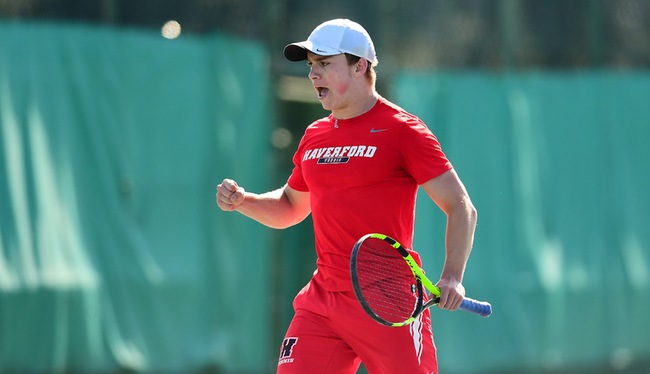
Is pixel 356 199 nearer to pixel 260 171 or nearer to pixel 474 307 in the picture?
pixel 474 307

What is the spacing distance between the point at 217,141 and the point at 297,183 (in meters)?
3.47

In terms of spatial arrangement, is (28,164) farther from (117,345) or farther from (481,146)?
(481,146)

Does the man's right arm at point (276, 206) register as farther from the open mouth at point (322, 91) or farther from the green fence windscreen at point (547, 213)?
the green fence windscreen at point (547, 213)

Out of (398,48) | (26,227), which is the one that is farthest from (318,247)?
(398,48)

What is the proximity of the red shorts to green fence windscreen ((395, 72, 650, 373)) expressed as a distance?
4538 mm

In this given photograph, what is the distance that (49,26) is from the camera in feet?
27.6

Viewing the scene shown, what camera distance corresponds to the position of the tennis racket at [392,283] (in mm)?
4852

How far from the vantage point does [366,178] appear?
516cm

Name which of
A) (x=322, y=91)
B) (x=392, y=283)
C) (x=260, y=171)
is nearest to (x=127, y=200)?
(x=260, y=171)

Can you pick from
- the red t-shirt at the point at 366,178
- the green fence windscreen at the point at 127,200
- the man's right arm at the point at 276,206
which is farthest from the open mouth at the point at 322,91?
the green fence windscreen at the point at 127,200

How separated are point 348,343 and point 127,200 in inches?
152

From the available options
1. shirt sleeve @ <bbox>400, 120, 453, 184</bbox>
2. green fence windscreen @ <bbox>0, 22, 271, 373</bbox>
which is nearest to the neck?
shirt sleeve @ <bbox>400, 120, 453, 184</bbox>

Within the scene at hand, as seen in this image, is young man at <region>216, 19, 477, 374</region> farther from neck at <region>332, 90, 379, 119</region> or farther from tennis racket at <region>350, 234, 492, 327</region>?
tennis racket at <region>350, 234, 492, 327</region>

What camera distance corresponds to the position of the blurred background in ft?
27.2
